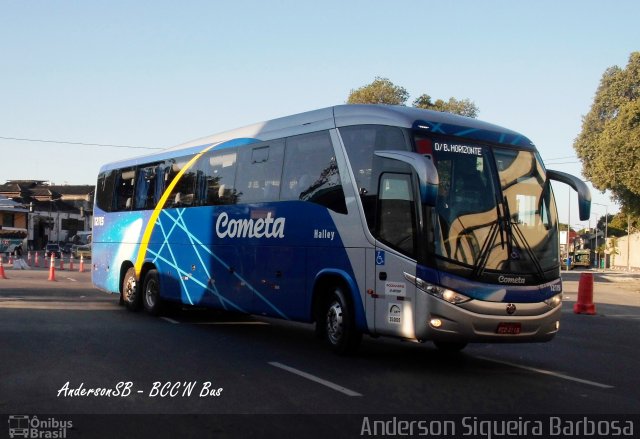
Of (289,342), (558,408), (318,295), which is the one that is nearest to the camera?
(558,408)

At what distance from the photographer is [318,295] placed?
10969mm

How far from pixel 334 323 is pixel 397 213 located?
6.64 feet

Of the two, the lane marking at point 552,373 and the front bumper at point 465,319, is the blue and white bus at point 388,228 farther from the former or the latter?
the lane marking at point 552,373

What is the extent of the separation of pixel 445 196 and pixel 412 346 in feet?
11.9

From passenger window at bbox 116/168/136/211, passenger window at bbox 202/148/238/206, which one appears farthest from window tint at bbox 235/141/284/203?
passenger window at bbox 116/168/136/211

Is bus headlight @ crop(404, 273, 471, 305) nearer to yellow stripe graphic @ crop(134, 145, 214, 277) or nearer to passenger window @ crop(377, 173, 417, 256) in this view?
passenger window @ crop(377, 173, 417, 256)

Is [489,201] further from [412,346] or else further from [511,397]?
[412,346]

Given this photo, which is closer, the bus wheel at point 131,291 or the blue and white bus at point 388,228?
the blue and white bus at point 388,228

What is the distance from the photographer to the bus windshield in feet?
29.8

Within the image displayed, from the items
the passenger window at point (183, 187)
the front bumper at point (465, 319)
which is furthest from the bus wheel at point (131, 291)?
the front bumper at point (465, 319)

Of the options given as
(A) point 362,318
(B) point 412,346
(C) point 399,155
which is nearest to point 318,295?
(A) point 362,318

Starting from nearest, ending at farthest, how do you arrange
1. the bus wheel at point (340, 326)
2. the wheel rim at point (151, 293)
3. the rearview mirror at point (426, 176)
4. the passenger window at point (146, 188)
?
the rearview mirror at point (426, 176), the bus wheel at point (340, 326), the wheel rim at point (151, 293), the passenger window at point (146, 188)

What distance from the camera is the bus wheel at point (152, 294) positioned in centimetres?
1527

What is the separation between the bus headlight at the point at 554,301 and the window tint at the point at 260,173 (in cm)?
452
